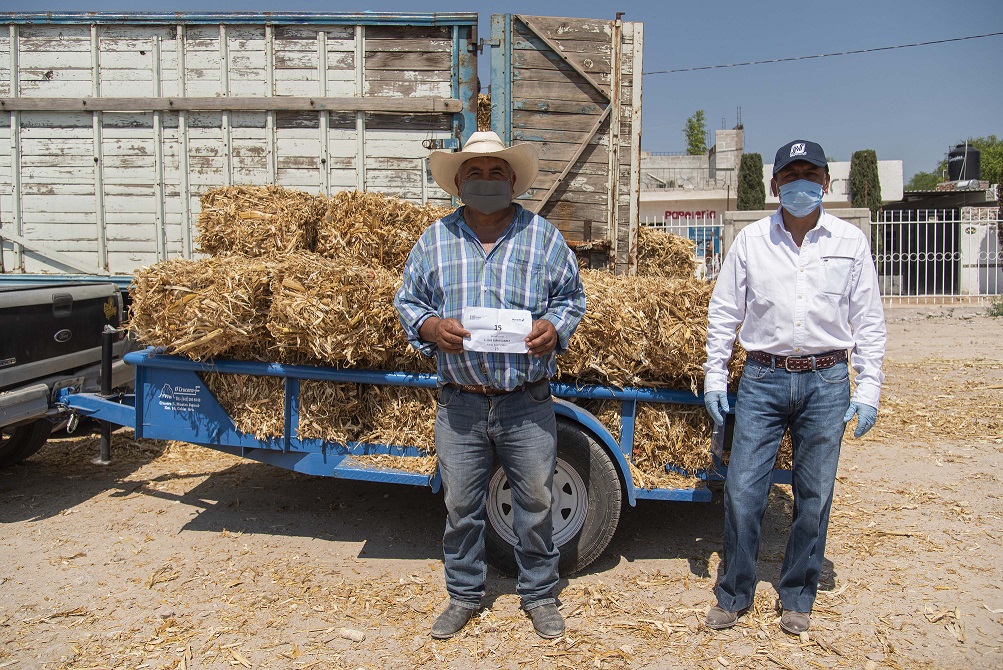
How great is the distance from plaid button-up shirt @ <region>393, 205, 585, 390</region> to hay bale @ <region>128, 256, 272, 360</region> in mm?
1110

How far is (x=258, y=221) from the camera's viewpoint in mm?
4875

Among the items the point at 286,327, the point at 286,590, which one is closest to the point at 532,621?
the point at 286,590

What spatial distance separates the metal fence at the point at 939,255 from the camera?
14508 millimetres

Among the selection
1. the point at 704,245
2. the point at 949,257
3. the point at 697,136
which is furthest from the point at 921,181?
the point at 704,245

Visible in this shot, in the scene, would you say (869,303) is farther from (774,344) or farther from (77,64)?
(77,64)

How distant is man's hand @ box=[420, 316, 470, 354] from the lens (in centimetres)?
295

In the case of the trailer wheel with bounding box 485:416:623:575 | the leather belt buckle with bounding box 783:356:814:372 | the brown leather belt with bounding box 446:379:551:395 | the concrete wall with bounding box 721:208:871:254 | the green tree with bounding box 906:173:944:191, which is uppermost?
the green tree with bounding box 906:173:944:191

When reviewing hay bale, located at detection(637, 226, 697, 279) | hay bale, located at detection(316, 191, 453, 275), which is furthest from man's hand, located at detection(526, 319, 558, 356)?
hay bale, located at detection(637, 226, 697, 279)

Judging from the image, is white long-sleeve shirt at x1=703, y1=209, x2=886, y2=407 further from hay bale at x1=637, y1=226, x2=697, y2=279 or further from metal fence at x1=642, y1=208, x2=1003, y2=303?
metal fence at x1=642, y1=208, x2=1003, y2=303

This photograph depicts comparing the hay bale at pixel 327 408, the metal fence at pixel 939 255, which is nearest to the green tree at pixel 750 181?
the metal fence at pixel 939 255

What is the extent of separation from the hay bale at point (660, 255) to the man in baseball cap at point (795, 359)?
14.7 feet

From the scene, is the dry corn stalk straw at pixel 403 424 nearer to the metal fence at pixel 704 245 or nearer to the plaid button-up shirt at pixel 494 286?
the plaid button-up shirt at pixel 494 286

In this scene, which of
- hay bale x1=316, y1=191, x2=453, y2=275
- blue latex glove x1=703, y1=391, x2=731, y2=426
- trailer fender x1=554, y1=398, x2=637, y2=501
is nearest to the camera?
blue latex glove x1=703, y1=391, x2=731, y2=426

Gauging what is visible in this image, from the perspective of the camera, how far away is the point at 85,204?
7504 mm
